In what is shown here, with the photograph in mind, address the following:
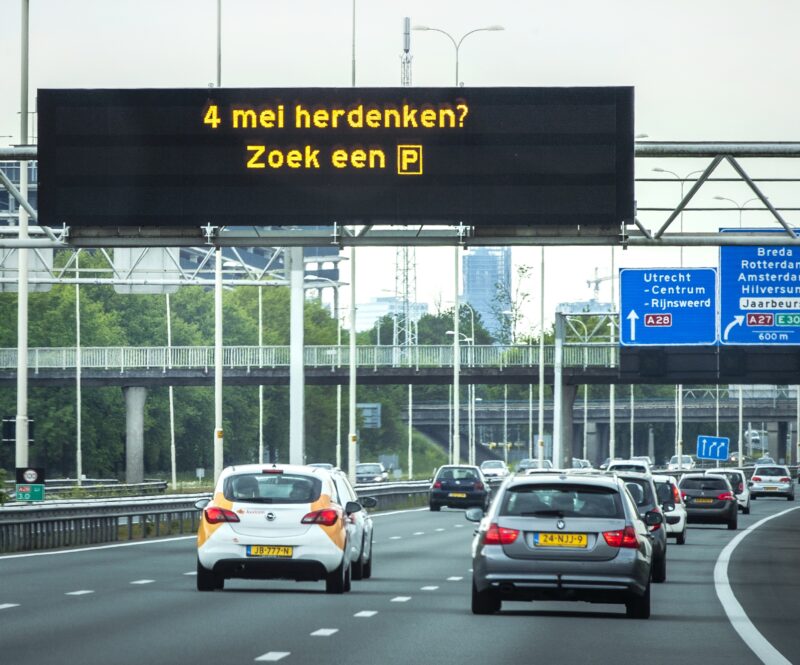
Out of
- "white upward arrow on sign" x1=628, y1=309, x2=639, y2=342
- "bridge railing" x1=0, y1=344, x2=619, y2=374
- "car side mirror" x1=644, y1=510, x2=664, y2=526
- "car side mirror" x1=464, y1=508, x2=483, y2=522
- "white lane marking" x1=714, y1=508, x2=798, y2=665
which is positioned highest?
"white upward arrow on sign" x1=628, y1=309, x2=639, y2=342

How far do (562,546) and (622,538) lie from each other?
0.54 metres

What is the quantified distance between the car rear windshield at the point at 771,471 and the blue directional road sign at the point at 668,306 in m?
27.2

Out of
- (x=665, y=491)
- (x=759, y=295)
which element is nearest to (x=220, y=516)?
(x=665, y=491)

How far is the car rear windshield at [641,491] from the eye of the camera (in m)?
26.9

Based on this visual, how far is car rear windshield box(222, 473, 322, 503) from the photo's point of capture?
69.1 feet

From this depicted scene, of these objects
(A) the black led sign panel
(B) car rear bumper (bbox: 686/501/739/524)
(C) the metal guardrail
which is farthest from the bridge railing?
(A) the black led sign panel

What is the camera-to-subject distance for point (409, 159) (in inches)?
946

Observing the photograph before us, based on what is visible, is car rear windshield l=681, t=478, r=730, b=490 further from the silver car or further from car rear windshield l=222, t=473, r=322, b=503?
the silver car

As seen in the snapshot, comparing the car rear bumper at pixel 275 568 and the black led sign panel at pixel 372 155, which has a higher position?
the black led sign panel at pixel 372 155

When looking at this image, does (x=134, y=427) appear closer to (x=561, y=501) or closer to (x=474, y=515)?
(x=474, y=515)

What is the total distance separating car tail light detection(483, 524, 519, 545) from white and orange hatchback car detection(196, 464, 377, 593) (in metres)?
3.43

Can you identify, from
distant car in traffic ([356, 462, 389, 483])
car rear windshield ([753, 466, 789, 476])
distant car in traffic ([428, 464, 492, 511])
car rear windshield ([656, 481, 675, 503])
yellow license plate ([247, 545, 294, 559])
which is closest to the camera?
yellow license plate ([247, 545, 294, 559])

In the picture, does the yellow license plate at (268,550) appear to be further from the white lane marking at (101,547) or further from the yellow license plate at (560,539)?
the white lane marking at (101,547)

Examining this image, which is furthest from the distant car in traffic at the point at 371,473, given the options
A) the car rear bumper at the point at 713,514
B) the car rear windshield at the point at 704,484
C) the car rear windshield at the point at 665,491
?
the car rear windshield at the point at 665,491
